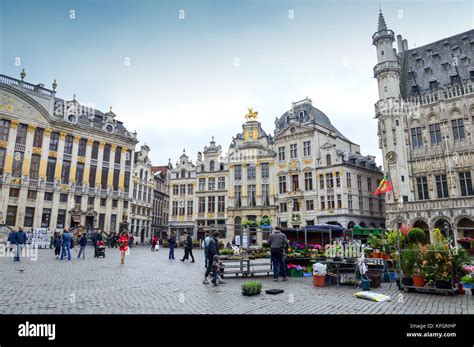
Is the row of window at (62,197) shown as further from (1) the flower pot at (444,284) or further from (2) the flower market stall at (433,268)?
(1) the flower pot at (444,284)

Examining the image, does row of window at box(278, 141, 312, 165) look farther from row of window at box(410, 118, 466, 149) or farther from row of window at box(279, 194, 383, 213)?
row of window at box(410, 118, 466, 149)

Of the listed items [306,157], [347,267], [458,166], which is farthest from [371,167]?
[347,267]

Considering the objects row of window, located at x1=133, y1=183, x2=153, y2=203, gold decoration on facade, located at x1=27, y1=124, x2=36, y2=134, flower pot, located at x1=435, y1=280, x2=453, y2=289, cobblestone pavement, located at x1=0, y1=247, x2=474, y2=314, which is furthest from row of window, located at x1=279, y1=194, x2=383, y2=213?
gold decoration on facade, located at x1=27, y1=124, x2=36, y2=134

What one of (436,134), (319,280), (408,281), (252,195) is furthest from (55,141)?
(436,134)

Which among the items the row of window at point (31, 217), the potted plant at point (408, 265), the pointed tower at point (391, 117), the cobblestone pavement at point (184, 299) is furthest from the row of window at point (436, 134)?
the row of window at point (31, 217)

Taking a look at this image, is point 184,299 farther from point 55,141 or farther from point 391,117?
point 55,141

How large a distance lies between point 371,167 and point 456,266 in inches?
1525

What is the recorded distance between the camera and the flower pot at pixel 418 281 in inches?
392

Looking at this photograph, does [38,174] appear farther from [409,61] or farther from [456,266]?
[409,61]

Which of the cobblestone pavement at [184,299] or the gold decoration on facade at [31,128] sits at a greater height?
the gold decoration on facade at [31,128]

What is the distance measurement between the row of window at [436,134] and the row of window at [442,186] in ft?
12.2

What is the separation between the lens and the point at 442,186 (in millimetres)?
33938

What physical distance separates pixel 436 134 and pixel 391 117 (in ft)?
16.4

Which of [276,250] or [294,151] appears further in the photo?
[294,151]
